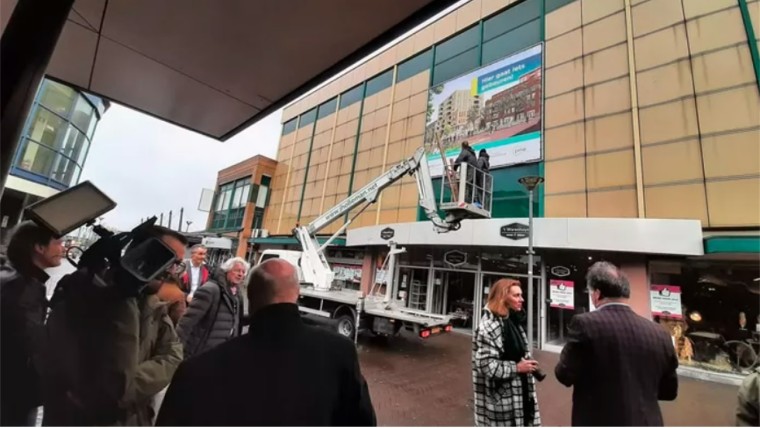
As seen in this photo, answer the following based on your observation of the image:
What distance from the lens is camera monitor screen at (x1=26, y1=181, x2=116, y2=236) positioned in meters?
1.43

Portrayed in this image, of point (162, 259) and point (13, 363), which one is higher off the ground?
point (162, 259)

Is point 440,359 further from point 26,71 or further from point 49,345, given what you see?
point 26,71

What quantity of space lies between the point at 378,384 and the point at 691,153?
30.3 feet

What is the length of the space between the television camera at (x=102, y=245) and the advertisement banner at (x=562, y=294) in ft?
31.6

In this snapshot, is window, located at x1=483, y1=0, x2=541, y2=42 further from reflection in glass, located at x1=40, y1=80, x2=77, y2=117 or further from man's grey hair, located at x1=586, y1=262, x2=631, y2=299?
reflection in glass, located at x1=40, y1=80, x2=77, y2=117

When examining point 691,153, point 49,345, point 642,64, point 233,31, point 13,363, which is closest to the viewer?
point 13,363

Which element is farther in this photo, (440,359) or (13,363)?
(440,359)

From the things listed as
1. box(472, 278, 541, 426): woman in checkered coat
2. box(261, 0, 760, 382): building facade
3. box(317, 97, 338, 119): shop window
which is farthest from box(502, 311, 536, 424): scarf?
box(317, 97, 338, 119): shop window

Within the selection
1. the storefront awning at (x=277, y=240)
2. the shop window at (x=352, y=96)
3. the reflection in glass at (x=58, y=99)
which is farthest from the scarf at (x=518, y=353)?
the shop window at (x=352, y=96)

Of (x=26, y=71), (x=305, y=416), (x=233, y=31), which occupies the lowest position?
(x=305, y=416)

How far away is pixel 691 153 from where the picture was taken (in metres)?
7.93

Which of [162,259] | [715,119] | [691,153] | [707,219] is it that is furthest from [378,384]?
[715,119]

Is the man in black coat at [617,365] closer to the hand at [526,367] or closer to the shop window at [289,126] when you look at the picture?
the hand at [526,367]

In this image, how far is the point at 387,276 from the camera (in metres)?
8.05
